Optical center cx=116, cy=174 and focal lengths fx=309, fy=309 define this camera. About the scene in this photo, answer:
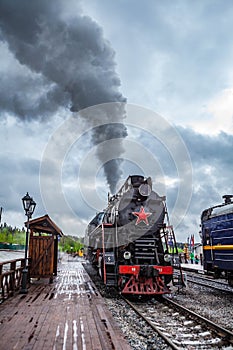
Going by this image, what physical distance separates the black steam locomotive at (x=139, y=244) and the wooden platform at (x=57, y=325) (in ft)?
3.77

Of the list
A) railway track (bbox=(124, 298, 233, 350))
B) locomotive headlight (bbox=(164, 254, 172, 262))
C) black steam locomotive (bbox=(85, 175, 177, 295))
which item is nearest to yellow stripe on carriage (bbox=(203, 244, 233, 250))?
black steam locomotive (bbox=(85, 175, 177, 295))

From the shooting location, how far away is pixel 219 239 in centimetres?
1101

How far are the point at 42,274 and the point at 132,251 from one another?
5035 mm

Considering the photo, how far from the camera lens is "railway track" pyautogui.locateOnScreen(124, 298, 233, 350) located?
5.30 meters

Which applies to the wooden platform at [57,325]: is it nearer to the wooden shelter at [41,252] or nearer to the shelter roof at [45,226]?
the wooden shelter at [41,252]

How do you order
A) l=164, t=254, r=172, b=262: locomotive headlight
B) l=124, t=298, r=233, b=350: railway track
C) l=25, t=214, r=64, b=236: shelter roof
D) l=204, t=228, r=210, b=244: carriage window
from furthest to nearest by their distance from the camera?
l=25, t=214, r=64, b=236: shelter roof
l=204, t=228, r=210, b=244: carriage window
l=164, t=254, r=172, b=262: locomotive headlight
l=124, t=298, r=233, b=350: railway track

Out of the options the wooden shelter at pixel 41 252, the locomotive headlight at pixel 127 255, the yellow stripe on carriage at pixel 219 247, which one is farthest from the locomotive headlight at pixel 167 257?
the wooden shelter at pixel 41 252

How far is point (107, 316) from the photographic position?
22.2 feet

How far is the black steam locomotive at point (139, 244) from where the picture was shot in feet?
30.4

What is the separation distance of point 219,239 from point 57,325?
7030mm

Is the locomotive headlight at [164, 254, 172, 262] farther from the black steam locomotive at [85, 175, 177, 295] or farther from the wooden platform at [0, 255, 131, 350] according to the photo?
the wooden platform at [0, 255, 131, 350]

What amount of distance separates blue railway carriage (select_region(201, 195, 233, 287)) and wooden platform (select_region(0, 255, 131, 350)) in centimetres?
454

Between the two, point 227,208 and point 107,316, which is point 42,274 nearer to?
point 107,316

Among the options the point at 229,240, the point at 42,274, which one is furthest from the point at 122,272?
the point at 42,274
